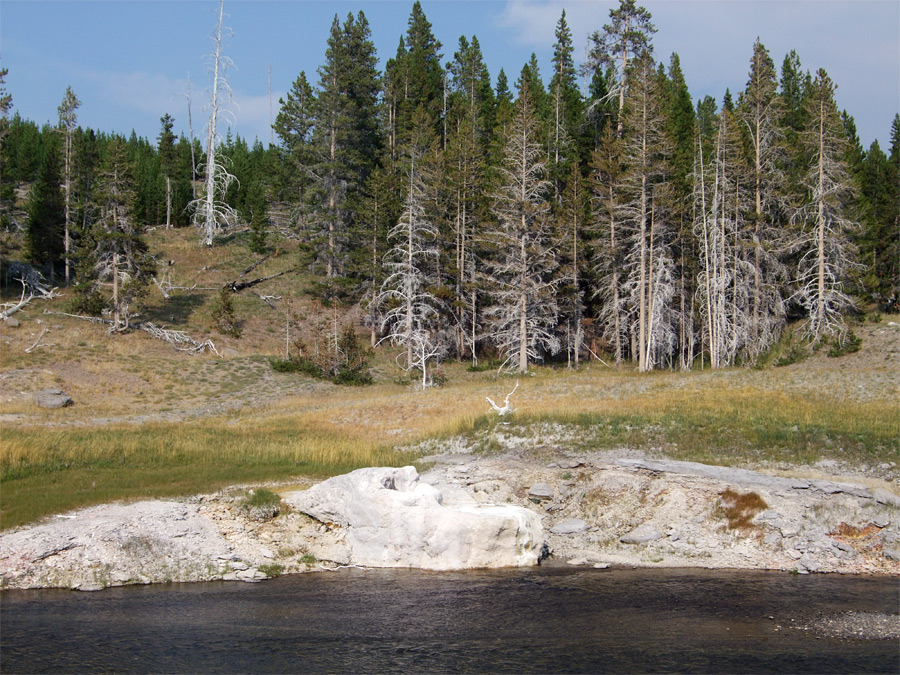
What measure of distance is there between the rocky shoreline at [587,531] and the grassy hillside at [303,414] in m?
2.18

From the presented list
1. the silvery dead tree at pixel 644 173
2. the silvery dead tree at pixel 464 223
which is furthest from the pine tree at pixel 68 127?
the silvery dead tree at pixel 644 173

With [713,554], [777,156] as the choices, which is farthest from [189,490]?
[777,156]

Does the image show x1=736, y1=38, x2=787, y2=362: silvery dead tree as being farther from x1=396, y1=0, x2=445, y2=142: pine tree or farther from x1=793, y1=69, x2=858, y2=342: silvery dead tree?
x1=396, y1=0, x2=445, y2=142: pine tree

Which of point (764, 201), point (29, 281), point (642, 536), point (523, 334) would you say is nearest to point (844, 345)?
point (764, 201)

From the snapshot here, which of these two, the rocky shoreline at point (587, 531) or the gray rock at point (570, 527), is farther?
the gray rock at point (570, 527)

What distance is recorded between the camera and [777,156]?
50.3m

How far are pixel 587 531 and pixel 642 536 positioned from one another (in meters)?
1.51

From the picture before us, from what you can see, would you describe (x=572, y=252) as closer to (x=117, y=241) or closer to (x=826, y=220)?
(x=826, y=220)

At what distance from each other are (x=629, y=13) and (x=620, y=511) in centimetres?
6617

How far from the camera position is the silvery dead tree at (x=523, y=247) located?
48.8 m

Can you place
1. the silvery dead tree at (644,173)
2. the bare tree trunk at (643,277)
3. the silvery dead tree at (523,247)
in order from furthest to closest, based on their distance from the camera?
the silvery dead tree at (523,247)
the silvery dead tree at (644,173)
the bare tree trunk at (643,277)

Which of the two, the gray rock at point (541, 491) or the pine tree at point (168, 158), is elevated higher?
the pine tree at point (168, 158)

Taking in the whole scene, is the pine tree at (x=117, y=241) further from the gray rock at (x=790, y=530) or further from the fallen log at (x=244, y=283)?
the gray rock at (x=790, y=530)

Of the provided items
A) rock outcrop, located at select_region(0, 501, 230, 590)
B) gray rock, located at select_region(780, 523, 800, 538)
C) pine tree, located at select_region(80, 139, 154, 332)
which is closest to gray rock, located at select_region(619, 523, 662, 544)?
gray rock, located at select_region(780, 523, 800, 538)
